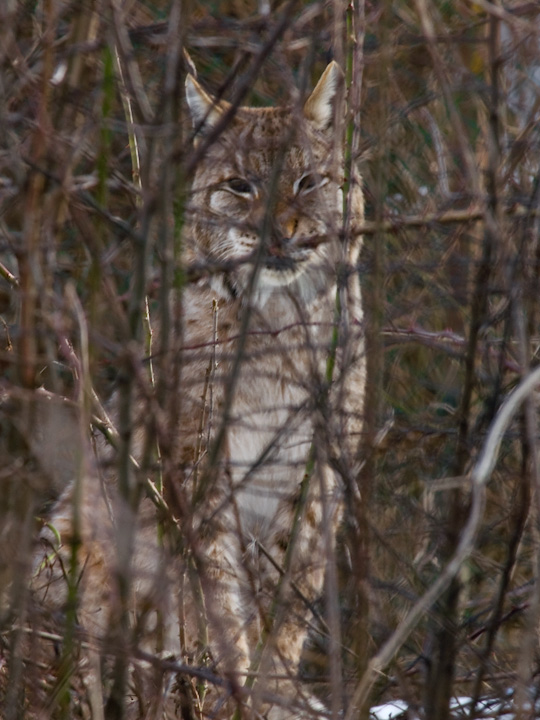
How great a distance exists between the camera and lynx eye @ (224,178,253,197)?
3658mm

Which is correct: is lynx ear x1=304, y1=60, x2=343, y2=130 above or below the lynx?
above

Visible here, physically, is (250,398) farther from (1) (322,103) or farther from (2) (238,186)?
(1) (322,103)

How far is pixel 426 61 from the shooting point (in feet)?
15.9

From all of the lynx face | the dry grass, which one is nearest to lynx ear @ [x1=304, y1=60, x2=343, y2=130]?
the lynx face

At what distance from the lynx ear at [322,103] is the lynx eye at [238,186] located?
1.16 feet

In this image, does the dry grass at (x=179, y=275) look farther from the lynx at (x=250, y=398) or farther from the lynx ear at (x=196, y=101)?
the lynx ear at (x=196, y=101)

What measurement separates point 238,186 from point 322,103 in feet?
1.55

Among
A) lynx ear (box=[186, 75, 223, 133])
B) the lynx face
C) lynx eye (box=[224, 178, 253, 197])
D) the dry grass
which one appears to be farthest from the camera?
lynx eye (box=[224, 178, 253, 197])

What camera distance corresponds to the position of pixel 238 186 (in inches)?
145

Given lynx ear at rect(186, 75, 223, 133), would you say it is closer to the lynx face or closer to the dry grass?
the lynx face

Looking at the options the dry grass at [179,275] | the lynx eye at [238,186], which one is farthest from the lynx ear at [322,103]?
the dry grass at [179,275]

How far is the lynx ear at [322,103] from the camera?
3715 mm

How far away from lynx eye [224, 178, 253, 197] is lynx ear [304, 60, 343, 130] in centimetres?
36

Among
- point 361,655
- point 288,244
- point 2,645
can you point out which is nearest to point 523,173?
point 288,244
